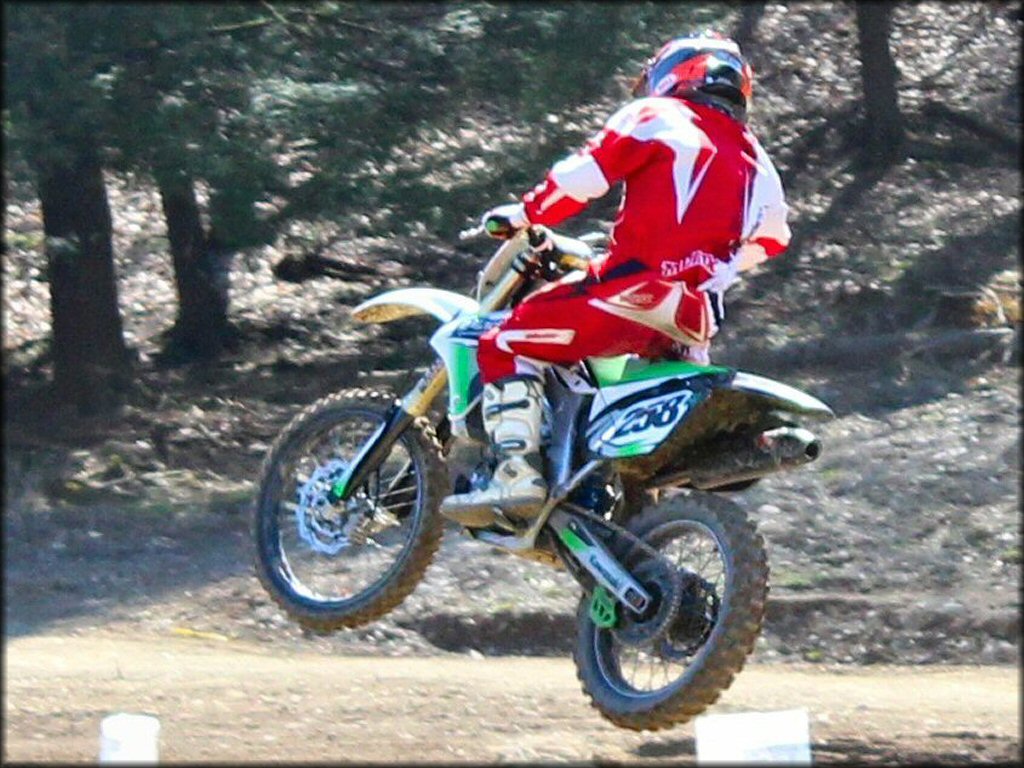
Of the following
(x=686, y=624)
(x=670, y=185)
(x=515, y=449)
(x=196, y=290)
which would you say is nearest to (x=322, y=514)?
(x=515, y=449)

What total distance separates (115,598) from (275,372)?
11.9ft

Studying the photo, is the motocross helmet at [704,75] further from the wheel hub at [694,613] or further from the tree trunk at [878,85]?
the tree trunk at [878,85]

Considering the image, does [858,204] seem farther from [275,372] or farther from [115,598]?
[115,598]

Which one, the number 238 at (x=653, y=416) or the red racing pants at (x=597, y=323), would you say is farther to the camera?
the red racing pants at (x=597, y=323)

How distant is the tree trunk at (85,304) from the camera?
11.8m

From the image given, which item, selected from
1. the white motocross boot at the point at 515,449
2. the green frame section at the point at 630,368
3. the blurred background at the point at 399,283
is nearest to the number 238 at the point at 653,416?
the green frame section at the point at 630,368

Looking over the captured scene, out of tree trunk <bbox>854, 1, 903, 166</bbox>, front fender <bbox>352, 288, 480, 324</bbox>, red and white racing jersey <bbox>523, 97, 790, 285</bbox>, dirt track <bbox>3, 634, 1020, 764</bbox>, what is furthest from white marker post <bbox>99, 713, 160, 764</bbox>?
tree trunk <bbox>854, 1, 903, 166</bbox>

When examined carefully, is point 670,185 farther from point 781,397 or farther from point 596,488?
point 596,488

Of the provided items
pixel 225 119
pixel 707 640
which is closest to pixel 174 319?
pixel 225 119

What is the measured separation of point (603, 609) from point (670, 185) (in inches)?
55.9

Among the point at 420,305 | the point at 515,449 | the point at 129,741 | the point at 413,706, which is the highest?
the point at 129,741

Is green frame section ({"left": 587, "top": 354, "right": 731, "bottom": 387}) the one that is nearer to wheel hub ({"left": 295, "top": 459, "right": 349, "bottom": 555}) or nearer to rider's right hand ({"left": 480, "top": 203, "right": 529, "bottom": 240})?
rider's right hand ({"left": 480, "top": 203, "right": 529, "bottom": 240})

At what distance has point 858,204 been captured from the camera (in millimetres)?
14820

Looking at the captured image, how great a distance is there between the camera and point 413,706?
733 centimetres
